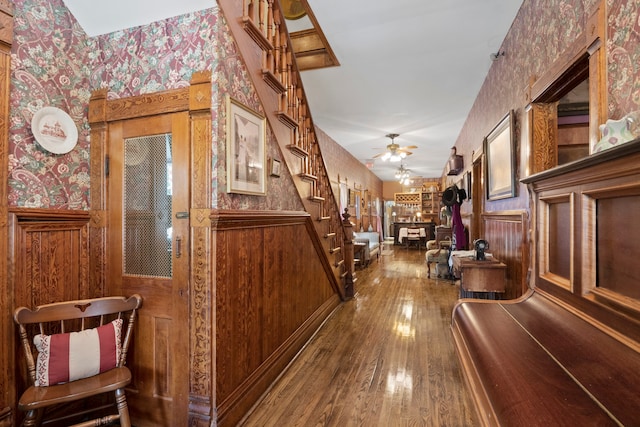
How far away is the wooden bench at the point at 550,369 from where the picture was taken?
723mm

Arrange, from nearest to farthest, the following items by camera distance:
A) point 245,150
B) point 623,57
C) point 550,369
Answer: point 550,369, point 623,57, point 245,150

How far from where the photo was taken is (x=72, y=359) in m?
1.56

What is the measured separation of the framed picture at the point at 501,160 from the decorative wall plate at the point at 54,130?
337cm

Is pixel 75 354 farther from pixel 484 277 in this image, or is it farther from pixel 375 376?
pixel 484 277

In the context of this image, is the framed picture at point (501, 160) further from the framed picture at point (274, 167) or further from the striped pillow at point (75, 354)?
the striped pillow at point (75, 354)

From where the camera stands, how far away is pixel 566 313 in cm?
117

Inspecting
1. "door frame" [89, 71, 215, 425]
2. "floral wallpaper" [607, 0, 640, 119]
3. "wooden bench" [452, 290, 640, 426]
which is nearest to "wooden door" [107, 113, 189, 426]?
"door frame" [89, 71, 215, 425]

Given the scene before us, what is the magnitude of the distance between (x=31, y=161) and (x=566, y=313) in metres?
2.65

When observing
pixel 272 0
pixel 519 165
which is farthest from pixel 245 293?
pixel 519 165

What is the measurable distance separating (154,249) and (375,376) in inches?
74.1

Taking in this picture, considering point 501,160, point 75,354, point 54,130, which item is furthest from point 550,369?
point 501,160

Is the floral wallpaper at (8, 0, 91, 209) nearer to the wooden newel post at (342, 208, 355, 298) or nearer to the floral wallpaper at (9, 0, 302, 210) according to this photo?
the floral wallpaper at (9, 0, 302, 210)

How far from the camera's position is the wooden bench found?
723 mm

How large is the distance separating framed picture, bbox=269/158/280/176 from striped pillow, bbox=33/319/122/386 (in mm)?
1399
